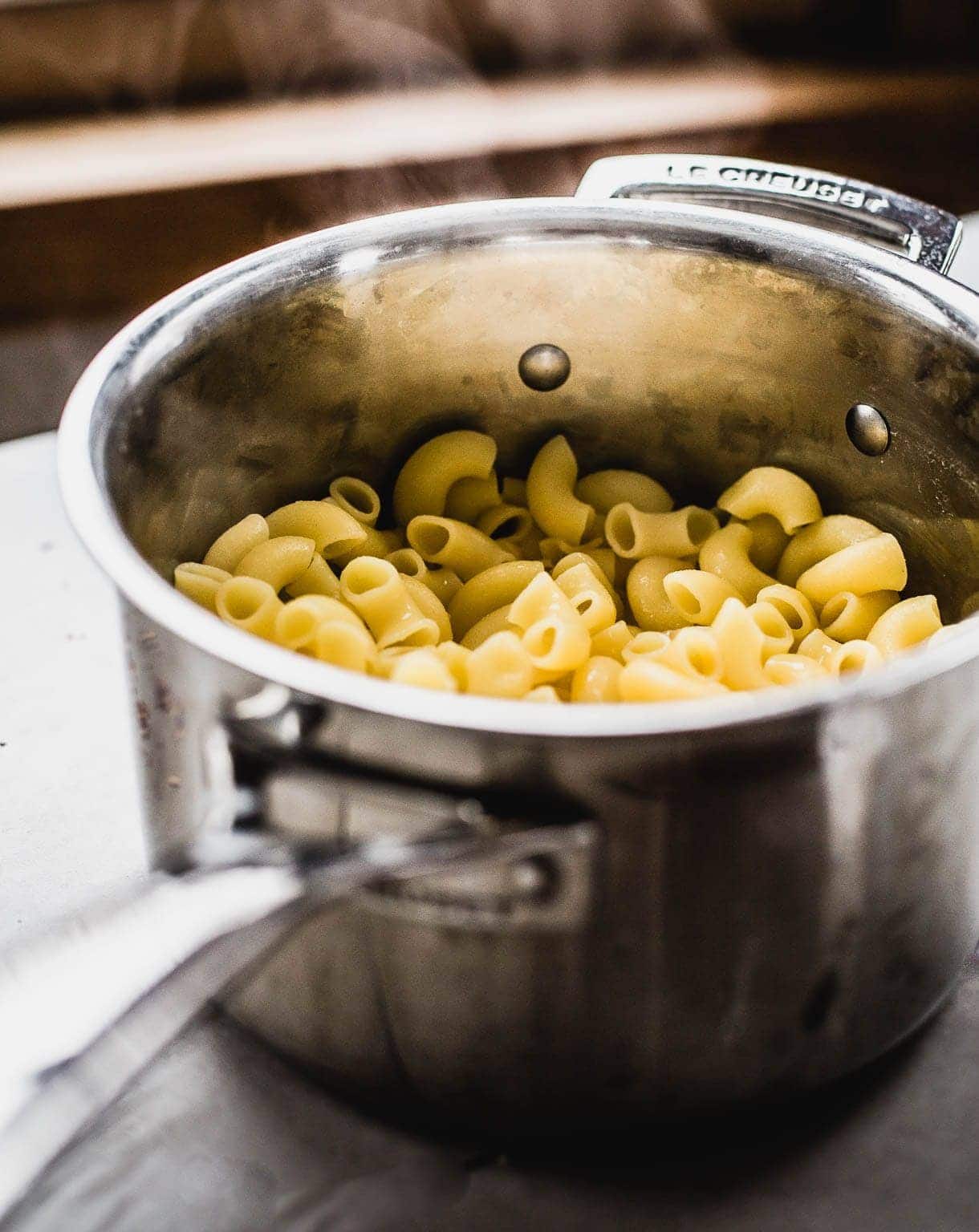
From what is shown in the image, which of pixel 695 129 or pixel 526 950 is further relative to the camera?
pixel 695 129

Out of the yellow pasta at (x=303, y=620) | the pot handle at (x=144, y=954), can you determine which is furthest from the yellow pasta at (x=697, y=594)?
the pot handle at (x=144, y=954)

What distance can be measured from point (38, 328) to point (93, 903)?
171 cm

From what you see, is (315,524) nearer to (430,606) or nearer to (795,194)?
(430,606)

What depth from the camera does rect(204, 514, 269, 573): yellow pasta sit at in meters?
0.72

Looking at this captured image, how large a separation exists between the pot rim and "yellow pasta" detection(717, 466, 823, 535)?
137mm

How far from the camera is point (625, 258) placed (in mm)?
769

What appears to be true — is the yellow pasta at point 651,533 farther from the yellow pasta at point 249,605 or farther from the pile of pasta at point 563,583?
the yellow pasta at point 249,605

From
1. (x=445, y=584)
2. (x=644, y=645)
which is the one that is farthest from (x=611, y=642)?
(x=445, y=584)

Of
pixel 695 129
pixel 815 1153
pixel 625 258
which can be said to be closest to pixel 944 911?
pixel 815 1153

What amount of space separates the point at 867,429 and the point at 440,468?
0.27 meters

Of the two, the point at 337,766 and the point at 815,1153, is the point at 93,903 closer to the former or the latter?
the point at 337,766

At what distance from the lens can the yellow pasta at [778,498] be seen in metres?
0.79

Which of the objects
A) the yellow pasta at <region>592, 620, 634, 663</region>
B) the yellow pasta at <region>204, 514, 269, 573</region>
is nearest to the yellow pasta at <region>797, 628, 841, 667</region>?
the yellow pasta at <region>592, 620, 634, 663</region>

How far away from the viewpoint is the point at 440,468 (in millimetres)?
825
